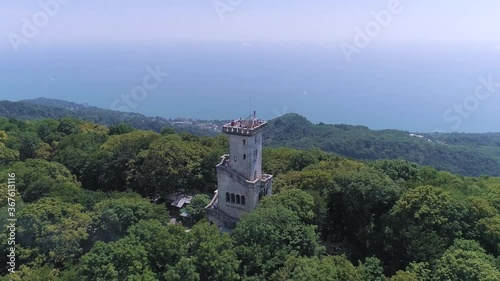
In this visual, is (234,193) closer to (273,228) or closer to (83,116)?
(273,228)

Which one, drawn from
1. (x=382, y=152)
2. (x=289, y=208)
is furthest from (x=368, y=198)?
(x=382, y=152)

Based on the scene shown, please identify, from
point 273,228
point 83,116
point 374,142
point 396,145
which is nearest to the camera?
point 273,228

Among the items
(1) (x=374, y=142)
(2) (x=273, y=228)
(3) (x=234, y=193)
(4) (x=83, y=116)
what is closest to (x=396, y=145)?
(1) (x=374, y=142)

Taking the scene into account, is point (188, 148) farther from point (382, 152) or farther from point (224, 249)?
point (382, 152)

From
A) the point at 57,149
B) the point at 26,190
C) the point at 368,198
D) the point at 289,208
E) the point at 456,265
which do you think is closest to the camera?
the point at 456,265

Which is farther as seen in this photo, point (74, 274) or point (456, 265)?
point (74, 274)

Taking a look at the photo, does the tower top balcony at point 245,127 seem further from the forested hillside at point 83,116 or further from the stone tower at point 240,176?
the forested hillside at point 83,116
